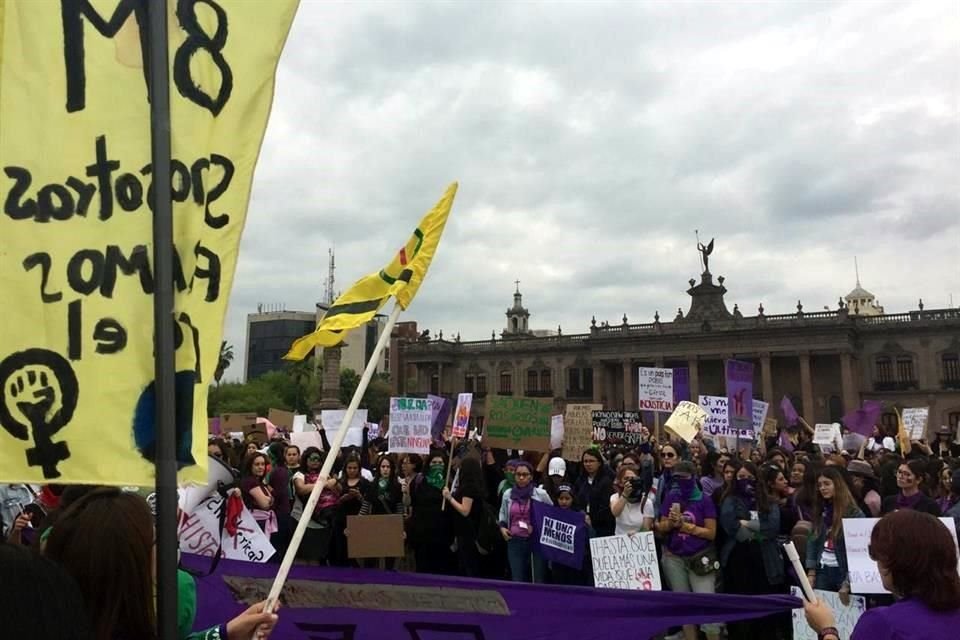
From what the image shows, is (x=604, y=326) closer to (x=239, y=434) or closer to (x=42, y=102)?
(x=239, y=434)

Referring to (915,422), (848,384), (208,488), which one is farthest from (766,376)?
(208,488)

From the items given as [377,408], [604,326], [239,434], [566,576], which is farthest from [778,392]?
[566,576]

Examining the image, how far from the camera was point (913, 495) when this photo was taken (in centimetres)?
645

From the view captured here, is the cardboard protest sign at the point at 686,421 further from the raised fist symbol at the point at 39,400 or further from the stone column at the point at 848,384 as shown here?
the stone column at the point at 848,384

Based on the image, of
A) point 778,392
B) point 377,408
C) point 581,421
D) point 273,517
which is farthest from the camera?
point 377,408

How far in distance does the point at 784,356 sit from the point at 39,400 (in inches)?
2326

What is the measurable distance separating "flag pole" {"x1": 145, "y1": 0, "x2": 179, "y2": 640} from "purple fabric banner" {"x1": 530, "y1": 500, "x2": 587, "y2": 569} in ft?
20.3

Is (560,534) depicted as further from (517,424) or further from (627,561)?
(517,424)

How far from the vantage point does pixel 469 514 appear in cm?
852

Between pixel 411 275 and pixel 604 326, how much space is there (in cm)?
6160

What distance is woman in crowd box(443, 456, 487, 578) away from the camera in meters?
8.48

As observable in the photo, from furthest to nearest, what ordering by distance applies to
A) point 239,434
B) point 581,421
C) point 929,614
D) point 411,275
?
point 239,434 < point 581,421 < point 411,275 < point 929,614

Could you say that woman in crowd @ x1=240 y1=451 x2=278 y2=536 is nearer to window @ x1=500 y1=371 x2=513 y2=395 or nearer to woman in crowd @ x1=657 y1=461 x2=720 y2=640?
woman in crowd @ x1=657 y1=461 x2=720 y2=640

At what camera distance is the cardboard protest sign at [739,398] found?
15734 millimetres
